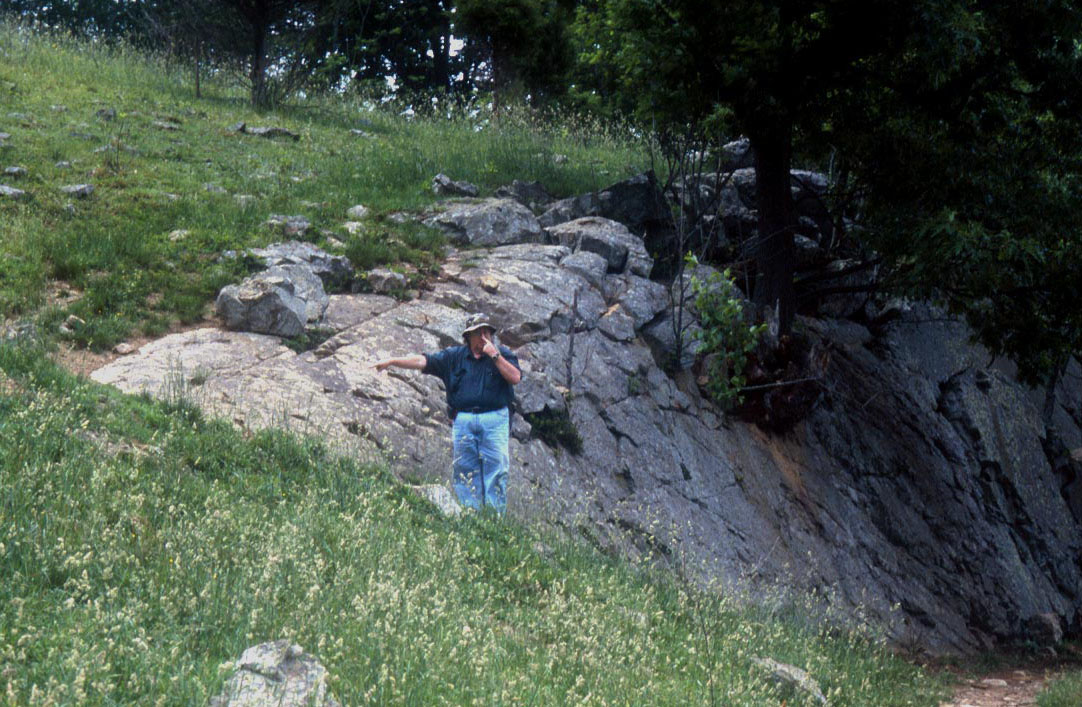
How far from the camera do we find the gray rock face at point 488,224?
12711 millimetres

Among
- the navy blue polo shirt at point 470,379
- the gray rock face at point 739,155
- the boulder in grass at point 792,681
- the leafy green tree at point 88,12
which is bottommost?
the boulder in grass at point 792,681

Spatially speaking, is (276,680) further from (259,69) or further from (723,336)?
(259,69)

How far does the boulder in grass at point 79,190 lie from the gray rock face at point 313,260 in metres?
2.25

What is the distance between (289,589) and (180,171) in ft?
31.6

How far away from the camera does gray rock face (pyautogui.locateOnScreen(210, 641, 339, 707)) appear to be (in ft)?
11.6

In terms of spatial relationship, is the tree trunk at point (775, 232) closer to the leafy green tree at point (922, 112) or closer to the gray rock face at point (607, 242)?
the leafy green tree at point (922, 112)

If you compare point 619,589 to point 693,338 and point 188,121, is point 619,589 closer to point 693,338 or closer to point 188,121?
point 693,338

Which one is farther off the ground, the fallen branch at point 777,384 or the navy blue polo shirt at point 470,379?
the navy blue polo shirt at point 470,379

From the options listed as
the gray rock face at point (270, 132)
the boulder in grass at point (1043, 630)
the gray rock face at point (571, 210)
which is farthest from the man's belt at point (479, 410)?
the boulder in grass at point (1043, 630)

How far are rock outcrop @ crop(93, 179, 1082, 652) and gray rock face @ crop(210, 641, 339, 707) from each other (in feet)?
12.5

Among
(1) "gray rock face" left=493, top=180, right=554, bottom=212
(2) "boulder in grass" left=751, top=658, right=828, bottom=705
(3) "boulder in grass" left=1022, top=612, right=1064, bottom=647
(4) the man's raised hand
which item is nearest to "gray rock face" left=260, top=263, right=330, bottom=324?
(4) the man's raised hand

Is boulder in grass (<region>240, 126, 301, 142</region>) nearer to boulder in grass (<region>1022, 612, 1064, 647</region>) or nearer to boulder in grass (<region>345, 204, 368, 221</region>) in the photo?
boulder in grass (<region>345, 204, 368, 221</region>)

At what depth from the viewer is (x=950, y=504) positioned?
47.3 ft

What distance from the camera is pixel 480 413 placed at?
8.17m
